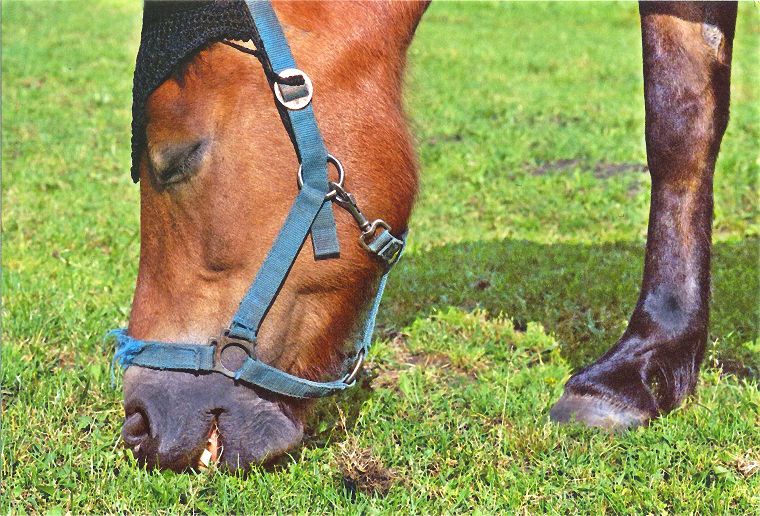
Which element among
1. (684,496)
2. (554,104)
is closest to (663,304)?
(684,496)

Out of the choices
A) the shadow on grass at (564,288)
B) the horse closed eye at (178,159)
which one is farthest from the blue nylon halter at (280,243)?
the shadow on grass at (564,288)

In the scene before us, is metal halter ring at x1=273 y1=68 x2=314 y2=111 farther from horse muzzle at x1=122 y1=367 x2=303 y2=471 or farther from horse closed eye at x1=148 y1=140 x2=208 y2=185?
horse muzzle at x1=122 y1=367 x2=303 y2=471

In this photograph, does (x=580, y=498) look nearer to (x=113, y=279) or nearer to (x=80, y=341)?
(x=80, y=341)

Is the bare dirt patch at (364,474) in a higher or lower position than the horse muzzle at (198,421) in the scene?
lower

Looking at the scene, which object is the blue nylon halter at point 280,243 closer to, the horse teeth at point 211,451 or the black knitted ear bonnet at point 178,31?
the black knitted ear bonnet at point 178,31

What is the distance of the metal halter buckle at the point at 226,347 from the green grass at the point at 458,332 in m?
0.31

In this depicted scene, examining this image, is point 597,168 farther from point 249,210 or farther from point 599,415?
point 249,210

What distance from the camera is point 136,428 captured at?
2.29 m

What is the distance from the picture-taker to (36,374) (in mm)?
3084

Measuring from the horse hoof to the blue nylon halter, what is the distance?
33.7 inches

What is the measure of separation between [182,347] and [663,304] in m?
1.51

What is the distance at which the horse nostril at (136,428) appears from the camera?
228cm

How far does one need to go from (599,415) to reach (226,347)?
1.14 m

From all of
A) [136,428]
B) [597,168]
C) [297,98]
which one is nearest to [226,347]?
[136,428]
